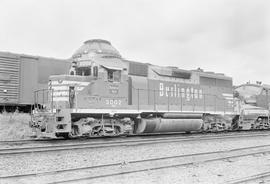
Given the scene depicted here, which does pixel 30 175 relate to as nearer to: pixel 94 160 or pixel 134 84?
pixel 94 160

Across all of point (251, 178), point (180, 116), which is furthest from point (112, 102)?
point (251, 178)

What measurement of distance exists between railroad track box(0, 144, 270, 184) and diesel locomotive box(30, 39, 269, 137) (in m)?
3.88

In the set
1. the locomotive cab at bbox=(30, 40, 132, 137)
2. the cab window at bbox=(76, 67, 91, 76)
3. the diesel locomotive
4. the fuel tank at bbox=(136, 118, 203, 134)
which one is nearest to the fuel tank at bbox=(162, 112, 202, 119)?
the diesel locomotive

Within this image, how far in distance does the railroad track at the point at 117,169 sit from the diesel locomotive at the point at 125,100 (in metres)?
3.88

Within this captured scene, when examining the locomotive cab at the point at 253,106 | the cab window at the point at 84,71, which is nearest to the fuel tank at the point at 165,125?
the cab window at the point at 84,71

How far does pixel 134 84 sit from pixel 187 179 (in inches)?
293

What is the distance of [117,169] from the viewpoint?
6535 millimetres

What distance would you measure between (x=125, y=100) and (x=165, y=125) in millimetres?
2365

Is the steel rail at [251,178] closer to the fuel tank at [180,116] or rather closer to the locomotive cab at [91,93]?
the locomotive cab at [91,93]

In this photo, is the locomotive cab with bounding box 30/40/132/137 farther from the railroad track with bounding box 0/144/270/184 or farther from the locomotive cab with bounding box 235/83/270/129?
the locomotive cab with bounding box 235/83/270/129

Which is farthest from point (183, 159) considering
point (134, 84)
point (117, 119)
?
point (134, 84)

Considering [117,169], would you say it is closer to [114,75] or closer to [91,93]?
[91,93]

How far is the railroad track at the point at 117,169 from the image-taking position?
5.55m

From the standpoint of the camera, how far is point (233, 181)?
17.9 ft
